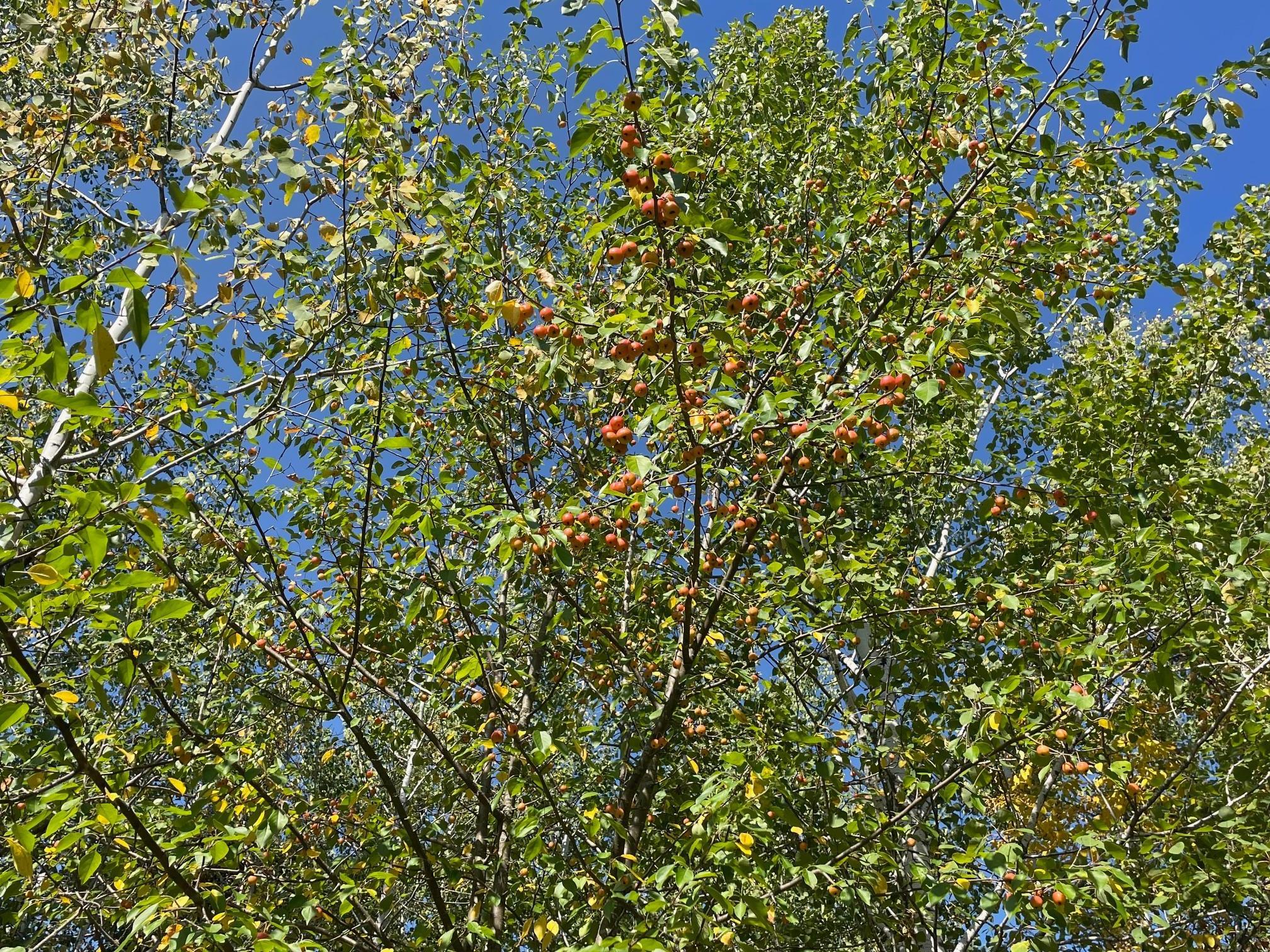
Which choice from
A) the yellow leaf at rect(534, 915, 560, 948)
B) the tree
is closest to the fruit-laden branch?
the tree

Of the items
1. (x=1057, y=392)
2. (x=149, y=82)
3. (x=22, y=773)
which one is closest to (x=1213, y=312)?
(x=1057, y=392)

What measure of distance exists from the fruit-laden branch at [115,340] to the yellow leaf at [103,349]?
2.17 feet

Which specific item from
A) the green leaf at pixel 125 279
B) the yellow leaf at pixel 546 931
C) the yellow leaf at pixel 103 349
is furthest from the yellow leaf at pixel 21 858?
the yellow leaf at pixel 546 931

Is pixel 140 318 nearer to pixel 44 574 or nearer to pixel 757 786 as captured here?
pixel 44 574

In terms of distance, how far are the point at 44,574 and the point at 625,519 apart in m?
2.44

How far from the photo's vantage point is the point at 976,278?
4105mm

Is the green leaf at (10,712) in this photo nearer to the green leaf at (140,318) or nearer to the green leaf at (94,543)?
the green leaf at (94,543)

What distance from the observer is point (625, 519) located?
13.2 feet

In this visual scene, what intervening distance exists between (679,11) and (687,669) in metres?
2.84

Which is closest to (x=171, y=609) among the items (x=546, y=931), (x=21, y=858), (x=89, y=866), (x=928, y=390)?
(x=21, y=858)

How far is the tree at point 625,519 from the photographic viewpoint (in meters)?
3.13

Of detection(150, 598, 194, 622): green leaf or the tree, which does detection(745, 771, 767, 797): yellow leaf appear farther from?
detection(150, 598, 194, 622): green leaf

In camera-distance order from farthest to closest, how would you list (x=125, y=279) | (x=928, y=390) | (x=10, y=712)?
(x=928, y=390)
(x=10, y=712)
(x=125, y=279)

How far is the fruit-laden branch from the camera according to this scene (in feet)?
10.5
